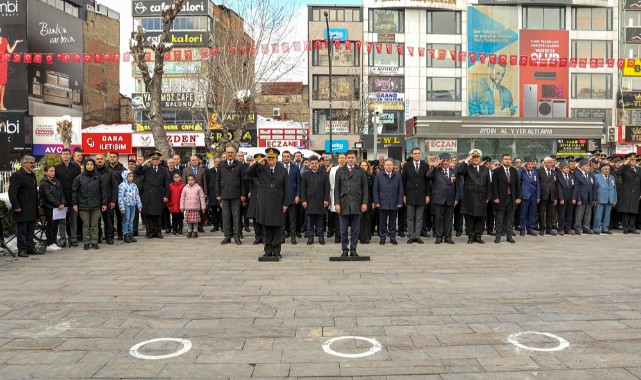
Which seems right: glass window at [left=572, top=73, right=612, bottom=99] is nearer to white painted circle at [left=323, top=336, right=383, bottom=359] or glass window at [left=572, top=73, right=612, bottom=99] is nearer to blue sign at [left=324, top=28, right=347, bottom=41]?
blue sign at [left=324, top=28, right=347, bottom=41]

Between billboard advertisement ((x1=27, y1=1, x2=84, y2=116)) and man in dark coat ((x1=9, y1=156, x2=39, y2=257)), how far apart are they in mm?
40686

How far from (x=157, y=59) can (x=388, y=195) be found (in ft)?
26.8

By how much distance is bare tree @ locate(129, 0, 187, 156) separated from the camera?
55.4 ft

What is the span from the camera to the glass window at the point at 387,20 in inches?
1833

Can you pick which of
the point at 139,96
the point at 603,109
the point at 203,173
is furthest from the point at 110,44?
the point at 203,173

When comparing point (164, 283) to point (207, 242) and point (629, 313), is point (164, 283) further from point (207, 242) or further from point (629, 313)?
point (629, 313)

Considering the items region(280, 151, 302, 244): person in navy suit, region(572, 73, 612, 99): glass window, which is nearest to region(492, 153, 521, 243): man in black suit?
region(280, 151, 302, 244): person in navy suit

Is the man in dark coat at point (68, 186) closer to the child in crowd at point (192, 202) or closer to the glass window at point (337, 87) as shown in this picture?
the child in crowd at point (192, 202)

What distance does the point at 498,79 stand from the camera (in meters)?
46.4

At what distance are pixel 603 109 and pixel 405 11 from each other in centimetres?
1715

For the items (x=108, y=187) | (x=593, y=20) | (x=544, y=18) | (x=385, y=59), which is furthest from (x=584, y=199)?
(x=593, y=20)

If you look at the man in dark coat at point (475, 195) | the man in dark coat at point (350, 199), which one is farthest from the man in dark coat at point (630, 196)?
the man in dark coat at point (350, 199)

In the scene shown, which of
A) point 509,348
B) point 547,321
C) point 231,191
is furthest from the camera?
point 231,191

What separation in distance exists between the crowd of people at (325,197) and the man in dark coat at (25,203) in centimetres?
2
